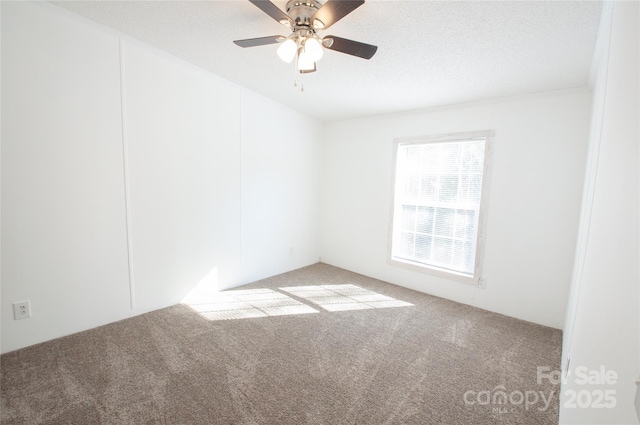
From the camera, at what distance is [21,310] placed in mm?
1965

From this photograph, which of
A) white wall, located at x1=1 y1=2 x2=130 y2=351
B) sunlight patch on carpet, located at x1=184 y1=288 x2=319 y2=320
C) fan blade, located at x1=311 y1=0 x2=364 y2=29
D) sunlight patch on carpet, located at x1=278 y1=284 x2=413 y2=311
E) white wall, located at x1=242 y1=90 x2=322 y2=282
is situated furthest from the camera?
white wall, located at x1=242 y1=90 x2=322 y2=282

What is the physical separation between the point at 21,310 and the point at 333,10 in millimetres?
3029

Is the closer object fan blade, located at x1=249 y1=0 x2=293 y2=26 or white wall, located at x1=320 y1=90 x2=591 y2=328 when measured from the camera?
fan blade, located at x1=249 y1=0 x2=293 y2=26

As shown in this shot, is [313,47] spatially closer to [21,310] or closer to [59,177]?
[59,177]

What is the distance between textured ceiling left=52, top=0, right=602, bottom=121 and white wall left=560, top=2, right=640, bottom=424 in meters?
0.50

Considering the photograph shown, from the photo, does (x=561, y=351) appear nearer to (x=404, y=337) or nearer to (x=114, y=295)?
(x=404, y=337)

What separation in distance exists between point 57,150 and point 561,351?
4.52 meters

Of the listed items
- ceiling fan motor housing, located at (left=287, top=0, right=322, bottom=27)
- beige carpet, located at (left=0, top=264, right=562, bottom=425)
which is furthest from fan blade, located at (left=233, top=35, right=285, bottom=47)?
beige carpet, located at (left=0, top=264, right=562, bottom=425)

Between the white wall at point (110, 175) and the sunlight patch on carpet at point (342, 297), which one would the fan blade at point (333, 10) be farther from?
the sunlight patch on carpet at point (342, 297)

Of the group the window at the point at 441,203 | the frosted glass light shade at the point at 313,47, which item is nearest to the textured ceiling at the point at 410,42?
the frosted glass light shade at the point at 313,47

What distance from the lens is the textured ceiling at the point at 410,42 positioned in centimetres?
166

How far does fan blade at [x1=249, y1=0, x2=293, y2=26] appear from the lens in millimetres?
1410

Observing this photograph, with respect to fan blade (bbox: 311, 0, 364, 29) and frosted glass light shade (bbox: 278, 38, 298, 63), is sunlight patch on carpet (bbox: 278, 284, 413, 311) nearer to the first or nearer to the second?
frosted glass light shade (bbox: 278, 38, 298, 63)

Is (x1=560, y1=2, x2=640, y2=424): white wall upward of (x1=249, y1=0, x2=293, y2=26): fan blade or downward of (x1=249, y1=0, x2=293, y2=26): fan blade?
downward
